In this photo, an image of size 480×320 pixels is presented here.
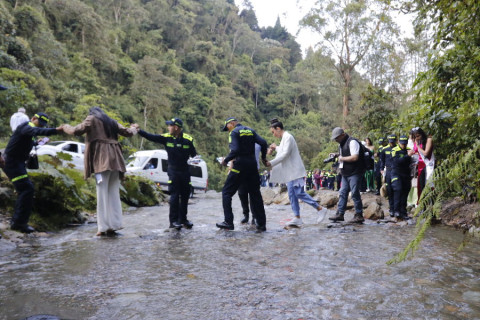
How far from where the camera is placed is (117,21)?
173 ft

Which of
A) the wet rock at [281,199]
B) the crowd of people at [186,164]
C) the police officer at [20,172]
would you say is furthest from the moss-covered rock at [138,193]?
the police officer at [20,172]

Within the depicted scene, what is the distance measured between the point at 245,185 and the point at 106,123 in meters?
2.53

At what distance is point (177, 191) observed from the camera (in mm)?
7008

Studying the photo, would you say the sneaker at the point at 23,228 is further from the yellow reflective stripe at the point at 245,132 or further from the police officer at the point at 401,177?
the police officer at the point at 401,177

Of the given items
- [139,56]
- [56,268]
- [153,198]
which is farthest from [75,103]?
[56,268]

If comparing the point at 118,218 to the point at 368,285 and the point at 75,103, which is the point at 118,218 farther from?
the point at 75,103

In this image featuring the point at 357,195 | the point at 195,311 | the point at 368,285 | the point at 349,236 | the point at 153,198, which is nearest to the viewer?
the point at 195,311

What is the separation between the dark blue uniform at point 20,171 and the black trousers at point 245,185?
10.0 ft

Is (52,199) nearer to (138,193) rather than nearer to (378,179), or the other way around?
(138,193)

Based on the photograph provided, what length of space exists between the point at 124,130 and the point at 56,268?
2879 millimetres

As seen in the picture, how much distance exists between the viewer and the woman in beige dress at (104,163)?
241 inches

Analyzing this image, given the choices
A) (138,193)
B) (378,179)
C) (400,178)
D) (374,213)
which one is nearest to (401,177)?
(400,178)

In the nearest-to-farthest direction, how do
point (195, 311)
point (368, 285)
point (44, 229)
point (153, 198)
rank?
point (195, 311), point (368, 285), point (44, 229), point (153, 198)

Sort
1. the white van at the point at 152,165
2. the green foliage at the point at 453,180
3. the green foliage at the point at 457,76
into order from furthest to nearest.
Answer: the white van at the point at 152,165
the green foliage at the point at 457,76
the green foliage at the point at 453,180
